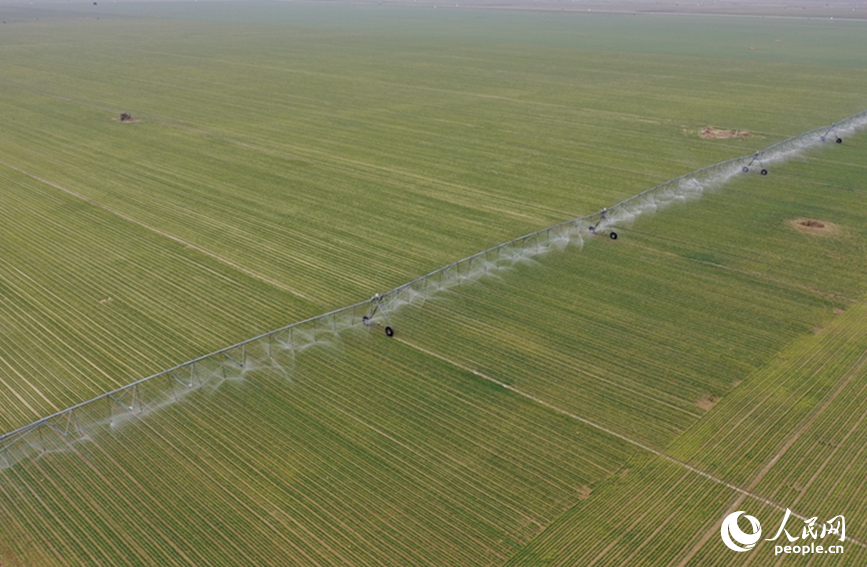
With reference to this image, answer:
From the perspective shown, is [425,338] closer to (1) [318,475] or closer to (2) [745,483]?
(1) [318,475]

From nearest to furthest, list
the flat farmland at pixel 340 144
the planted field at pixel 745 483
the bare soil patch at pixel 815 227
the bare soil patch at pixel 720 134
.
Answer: the planted field at pixel 745 483
the flat farmland at pixel 340 144
the bare soil patch at pixel 815 227
the bare soil patch at pixel 720 134

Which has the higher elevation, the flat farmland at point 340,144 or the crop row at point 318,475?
the flat farmland at point 340,144

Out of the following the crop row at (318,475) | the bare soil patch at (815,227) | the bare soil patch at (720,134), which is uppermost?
the bare soil patch at (720,134)

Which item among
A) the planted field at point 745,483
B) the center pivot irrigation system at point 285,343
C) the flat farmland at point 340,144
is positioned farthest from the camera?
the flat farmland at point 340,144

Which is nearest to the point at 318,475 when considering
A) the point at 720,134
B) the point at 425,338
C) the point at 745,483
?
the point at 425,338

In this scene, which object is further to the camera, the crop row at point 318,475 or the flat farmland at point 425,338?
the flat farmland at point 425,338

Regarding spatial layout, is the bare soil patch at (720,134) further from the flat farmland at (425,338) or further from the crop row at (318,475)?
the crop row at (318,475)

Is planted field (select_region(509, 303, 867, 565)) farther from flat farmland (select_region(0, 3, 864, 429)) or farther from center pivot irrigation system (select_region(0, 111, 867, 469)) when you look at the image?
flat farmland (select_region(0, 3, 864, 429))

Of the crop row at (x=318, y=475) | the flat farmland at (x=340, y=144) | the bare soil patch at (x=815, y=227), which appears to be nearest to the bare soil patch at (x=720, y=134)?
the flat farmland at (x=340, y=144)
